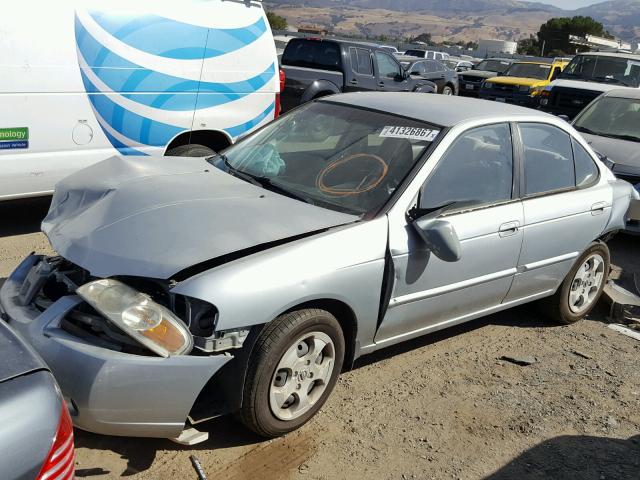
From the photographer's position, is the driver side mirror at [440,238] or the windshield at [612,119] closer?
the driver side mirror at [440,238]

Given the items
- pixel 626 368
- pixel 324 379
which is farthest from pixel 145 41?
pixel 626 368

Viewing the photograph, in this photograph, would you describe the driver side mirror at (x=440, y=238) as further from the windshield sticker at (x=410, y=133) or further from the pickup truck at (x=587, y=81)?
the pickup truck at (x=587, y=81)

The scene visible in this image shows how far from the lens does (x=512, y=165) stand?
14.8 feet

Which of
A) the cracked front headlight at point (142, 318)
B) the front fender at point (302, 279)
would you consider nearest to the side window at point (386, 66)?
the front fender at point (302, 279)

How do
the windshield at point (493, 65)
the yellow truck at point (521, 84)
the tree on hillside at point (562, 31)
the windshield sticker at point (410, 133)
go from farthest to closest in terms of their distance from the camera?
the tree on hillside at point (562, 31), the windshield at point (493, 65), the yellow truck at point (521, 84), the windshield sticker at point (410, 133)

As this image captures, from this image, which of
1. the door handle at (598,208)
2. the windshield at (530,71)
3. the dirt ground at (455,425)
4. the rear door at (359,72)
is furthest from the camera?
the windshield at (530,71)

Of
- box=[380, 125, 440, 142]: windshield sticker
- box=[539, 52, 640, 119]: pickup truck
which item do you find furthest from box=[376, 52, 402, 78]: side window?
box=[380, 125, 440, 142]: windshield sticker

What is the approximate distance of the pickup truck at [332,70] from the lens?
13.1m

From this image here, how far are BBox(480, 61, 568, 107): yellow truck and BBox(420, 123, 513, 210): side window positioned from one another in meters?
14.1

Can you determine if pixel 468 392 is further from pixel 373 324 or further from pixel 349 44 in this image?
pixel 349 44

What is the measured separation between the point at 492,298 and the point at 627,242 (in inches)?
168

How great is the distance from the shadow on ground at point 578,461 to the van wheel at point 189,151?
4.47m

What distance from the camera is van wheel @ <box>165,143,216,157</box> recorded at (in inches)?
266

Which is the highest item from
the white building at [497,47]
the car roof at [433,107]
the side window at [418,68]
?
the car roof at [433,107]
